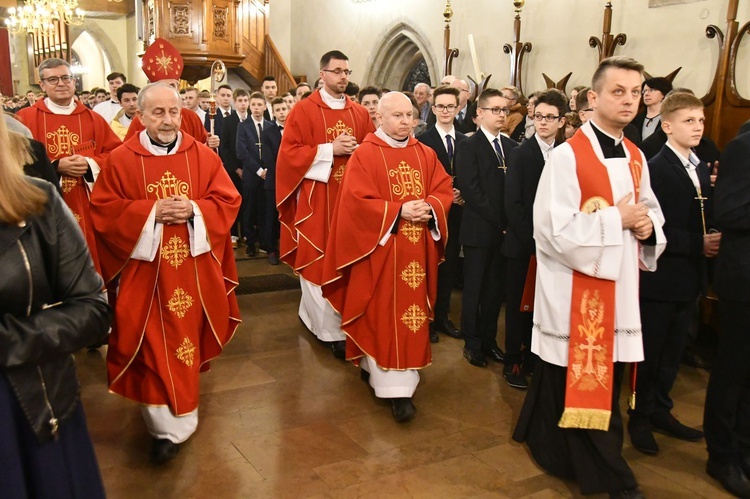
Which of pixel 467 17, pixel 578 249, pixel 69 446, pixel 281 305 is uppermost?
pixel 467 17

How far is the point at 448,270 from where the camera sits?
5484mm

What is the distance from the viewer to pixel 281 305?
6344mm

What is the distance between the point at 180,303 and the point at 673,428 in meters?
2.75

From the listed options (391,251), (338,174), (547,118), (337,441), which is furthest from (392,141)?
(337,441)

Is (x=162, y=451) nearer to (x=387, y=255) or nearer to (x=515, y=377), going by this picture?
(x=387, y=255)

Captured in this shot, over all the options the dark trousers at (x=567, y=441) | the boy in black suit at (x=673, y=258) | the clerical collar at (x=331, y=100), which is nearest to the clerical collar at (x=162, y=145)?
the clerical collar at (x=331, y=100)

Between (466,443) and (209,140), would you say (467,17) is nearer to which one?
(209,140)

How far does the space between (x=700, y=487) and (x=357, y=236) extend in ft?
7.15

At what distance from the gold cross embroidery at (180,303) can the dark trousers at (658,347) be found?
7.71 feet

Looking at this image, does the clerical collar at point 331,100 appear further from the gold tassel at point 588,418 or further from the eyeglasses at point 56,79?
the gold tassel at point 588,418

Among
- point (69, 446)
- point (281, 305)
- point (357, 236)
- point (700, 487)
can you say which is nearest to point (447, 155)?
point (357, 236)

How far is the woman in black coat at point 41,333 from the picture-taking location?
1.68 meters

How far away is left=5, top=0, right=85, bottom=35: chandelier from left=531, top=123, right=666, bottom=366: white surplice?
1577 cm

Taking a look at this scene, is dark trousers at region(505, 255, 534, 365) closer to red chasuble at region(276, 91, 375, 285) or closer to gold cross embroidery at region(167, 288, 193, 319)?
red chasuble at region(276, 91, 375, 285)
